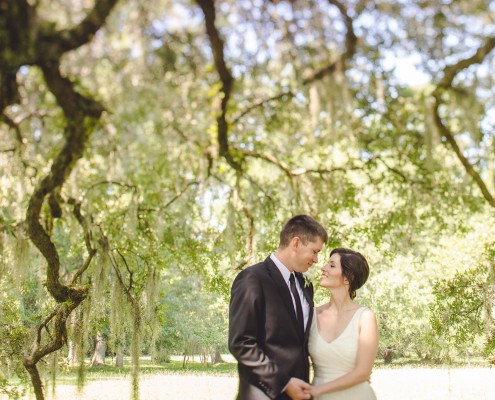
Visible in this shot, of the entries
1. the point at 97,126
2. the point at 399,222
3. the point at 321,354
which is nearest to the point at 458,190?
the point at 399,222

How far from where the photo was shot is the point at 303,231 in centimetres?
269

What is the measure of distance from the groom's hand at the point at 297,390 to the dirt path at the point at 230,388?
38.2 feet

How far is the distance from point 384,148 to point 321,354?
2.21 meters

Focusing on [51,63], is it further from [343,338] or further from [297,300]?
[343,338]

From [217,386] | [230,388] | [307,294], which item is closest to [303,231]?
[307,294]

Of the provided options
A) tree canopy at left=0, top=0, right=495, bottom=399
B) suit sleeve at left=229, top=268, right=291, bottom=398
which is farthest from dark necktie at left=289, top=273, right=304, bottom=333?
tree canopy at left=0, top=0, right=495, bottom=399

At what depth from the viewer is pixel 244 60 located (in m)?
3.24

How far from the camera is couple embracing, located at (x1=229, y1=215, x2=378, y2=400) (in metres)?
2.43

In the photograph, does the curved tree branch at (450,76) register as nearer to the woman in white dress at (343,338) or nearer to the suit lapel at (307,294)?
the woman in white dress at (343,338)

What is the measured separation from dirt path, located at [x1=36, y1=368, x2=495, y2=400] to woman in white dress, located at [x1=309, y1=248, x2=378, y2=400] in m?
11.4

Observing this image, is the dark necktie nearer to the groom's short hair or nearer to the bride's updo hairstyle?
the groom's short hair

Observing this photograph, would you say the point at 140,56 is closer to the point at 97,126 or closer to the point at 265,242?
the point at 97,126

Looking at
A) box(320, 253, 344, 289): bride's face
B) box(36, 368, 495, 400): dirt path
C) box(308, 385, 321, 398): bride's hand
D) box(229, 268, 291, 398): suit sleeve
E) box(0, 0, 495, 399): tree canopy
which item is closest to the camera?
box(229, 268, 291, 398): suit sleeve

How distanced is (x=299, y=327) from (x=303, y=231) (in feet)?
→ 1.55
